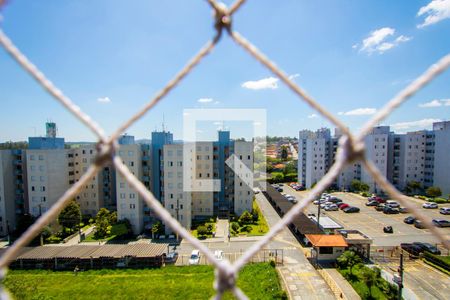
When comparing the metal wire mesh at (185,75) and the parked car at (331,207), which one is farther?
the parked car at (331,207)

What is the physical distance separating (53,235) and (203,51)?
41.7 feet

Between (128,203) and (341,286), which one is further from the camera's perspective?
(128,203)

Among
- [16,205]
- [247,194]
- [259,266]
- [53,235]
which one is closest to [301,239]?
[259,266]

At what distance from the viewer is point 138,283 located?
6.23 meters

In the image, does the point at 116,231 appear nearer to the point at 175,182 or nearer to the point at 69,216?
the point at 69,216

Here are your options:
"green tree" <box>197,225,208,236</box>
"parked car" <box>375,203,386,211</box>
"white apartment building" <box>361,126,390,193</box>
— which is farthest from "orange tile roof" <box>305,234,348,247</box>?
"white apartment building" <box>361,126,390,193</box>

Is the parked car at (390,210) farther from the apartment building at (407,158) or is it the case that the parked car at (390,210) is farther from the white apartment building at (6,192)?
the white apartment building at (6,192)

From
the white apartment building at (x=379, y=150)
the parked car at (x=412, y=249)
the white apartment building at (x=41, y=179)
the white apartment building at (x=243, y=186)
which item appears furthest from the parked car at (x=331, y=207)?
the white apartment building at (x=41, y=179)

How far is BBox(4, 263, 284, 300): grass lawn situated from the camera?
5551mm

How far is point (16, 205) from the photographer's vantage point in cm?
1168

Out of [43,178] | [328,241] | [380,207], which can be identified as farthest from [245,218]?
[43,178]

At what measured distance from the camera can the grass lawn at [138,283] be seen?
18.2 feet

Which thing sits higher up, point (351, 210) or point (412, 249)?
point (412, 249)

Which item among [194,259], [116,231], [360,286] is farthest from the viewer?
[116,231]
